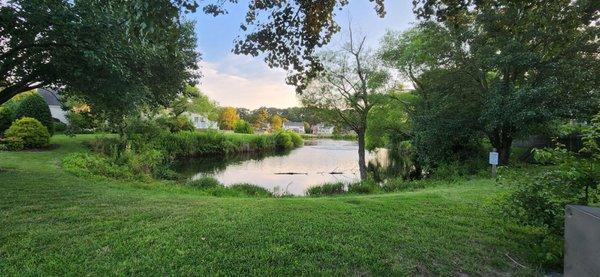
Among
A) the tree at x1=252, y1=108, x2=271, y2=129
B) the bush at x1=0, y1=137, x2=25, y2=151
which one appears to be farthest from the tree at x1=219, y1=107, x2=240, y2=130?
the bush at x1=0, y1=137, x2=25, y2=151

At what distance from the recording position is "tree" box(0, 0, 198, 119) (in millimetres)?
6242

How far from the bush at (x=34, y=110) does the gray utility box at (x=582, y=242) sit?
18.5 meters

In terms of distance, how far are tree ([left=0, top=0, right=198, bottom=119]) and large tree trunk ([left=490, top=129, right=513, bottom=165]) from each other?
523 inches

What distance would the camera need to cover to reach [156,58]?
8.45 metres

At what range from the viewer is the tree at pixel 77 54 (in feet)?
20.5

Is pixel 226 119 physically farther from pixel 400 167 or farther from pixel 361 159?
pixel 361 159

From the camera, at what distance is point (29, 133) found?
13.3 meters

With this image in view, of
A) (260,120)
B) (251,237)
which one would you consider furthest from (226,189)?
(260,120)

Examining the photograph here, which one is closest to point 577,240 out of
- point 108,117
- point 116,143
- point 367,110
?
point 108,117

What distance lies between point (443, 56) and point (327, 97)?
6267 mm

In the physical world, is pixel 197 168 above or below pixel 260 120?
below

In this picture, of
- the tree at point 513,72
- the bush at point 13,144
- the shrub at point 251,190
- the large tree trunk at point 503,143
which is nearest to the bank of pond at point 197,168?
the shrub at point 251,190

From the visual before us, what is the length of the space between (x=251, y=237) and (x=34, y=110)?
1650 centimetres

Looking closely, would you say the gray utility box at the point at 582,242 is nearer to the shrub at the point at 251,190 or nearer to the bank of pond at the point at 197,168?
the bank of pond at the point at 197,168
